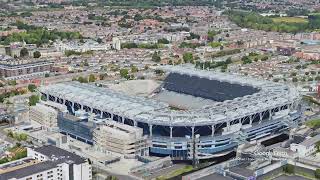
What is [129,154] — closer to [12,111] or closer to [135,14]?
[12,111]

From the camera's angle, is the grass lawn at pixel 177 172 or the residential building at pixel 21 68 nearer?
the grass lawn at pixel 177 172

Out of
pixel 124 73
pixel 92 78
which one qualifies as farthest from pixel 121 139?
pixel 124 73

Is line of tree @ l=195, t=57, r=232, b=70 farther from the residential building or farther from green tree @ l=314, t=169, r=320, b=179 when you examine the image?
green tree @ l=314, t=169, r=320, b=179

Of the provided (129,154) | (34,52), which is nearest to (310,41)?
(34,52)

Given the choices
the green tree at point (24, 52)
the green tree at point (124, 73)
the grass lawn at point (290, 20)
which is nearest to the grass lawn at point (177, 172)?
the green tree at point (124, 73)

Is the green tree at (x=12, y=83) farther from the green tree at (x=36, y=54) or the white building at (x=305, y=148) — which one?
the white building at (x=305, y=148)

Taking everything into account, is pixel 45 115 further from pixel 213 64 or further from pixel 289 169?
pixel 213 64
